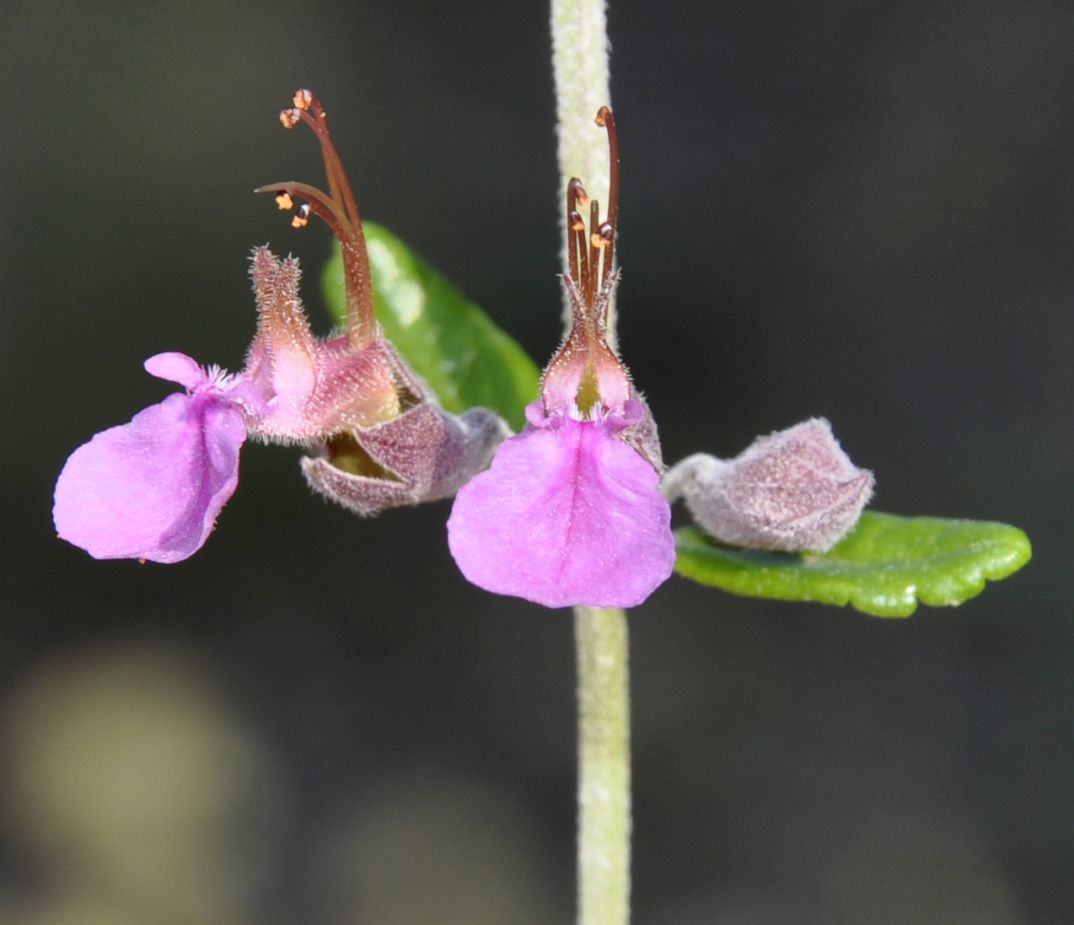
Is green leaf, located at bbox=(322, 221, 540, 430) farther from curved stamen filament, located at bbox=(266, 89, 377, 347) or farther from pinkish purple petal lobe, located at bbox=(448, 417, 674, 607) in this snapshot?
pinkish purple petal lobe, located at bbox=(448, 417, 674, 607)

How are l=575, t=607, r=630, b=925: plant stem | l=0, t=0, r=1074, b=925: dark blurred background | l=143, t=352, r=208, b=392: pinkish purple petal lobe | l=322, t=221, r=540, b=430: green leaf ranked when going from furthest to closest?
l=0, t=0, r=1074, b=925: dark blurred background < l=322, t=221, r=540, b=430: green leaf < l=575, t=607, r=630, b=925: plant stem < l=143, t=352, r=208, b=392: pinkish purple petal lobe

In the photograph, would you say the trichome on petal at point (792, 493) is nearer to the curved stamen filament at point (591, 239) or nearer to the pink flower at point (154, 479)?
the curved stamen filament at point (591, 239)

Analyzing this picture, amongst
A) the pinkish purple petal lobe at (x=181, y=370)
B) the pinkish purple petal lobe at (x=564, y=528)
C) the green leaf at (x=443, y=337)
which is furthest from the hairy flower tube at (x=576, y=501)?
the green leaf at (x=443, y=337)

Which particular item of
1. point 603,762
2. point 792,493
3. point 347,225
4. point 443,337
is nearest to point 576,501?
point 792,493

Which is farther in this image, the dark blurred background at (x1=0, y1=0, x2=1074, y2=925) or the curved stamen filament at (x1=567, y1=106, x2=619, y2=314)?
the dark blurred background at (x1=0, y1=0, x2=1074, y2=925)

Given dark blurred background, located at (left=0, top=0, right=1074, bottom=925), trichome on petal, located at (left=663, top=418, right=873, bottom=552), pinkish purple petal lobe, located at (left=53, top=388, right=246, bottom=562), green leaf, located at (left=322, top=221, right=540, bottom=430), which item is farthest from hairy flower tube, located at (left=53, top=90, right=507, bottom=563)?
dark blurred background, located at (left=0, top=0, right=1074, bottom=925)

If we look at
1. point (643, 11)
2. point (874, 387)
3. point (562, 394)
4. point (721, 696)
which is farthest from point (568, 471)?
point (643, 11)
